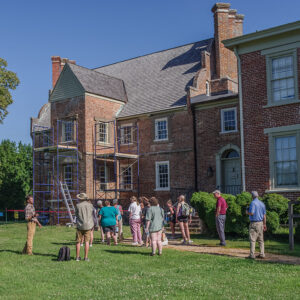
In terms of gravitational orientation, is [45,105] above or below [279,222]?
above

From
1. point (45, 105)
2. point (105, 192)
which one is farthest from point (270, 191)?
point (45, 105)

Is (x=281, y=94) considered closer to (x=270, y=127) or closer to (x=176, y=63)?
(x=270, y=127)

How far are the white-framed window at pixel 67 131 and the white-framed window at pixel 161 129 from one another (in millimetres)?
5506

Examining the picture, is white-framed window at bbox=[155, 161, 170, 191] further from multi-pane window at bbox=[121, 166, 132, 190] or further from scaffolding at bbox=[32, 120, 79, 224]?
scaffolding at bbox=[32, 120, 79, 224]

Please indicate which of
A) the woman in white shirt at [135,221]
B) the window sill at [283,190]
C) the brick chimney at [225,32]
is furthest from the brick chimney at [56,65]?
the window sill at [283,190]

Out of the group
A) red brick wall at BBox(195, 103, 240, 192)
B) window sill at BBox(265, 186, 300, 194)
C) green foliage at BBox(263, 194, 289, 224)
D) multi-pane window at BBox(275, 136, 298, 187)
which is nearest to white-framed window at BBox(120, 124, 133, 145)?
red brick wall at BBox(195, 103, 240, 192)

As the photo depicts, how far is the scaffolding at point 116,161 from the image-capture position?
28.0 meters

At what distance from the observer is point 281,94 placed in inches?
725

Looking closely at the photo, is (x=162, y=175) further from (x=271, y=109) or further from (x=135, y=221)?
(x=135, y=221)

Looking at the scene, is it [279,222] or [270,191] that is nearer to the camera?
[279,222]

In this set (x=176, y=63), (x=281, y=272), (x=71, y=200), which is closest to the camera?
(x=281, y=272)

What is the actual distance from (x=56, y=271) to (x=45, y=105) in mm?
27467

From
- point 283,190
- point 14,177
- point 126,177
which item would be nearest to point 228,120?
point 283,190

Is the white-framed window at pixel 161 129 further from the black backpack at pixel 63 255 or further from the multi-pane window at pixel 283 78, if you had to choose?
the black backpack at pixel 63 255
